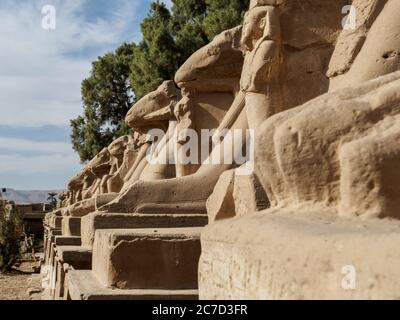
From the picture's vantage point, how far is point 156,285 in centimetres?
358

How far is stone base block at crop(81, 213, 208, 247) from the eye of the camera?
4.49 meters

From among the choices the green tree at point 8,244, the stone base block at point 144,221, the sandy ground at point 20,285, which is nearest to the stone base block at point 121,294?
the stone base block at point 144,221

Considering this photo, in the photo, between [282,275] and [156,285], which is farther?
[156,285]

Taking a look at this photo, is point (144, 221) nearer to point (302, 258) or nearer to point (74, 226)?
point (302, 258)

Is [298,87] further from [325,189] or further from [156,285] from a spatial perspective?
[325,189]

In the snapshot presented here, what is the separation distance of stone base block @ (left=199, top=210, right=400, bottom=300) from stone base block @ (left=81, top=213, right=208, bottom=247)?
2.26 m

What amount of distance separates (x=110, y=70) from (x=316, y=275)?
18.9m

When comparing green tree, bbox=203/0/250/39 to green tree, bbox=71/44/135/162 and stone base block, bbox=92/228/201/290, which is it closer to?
green tree, bbox=71/44/135/162

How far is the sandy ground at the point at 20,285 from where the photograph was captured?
9016 mm

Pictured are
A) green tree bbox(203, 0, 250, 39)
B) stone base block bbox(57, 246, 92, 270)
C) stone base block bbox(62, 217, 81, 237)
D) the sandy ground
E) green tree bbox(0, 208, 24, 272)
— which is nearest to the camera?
stone base block bbox(57, 246, 92, 270)

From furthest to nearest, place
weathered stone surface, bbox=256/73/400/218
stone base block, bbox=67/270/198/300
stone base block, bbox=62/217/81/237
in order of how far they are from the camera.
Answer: stone base block, bbox=62/217/81/237, stone base block, bbox=67/270/198/300, weathered stone surface, bbox=256/73/400/218

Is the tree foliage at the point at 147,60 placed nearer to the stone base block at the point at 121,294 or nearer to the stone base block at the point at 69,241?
the stone base block at the point at 69,241

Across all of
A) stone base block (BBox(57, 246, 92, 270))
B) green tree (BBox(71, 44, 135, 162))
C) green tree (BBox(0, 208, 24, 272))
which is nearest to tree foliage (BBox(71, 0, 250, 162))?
green tree (BBox(71, 44, 135, 162))

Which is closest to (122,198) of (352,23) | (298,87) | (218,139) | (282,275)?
(218,139)
